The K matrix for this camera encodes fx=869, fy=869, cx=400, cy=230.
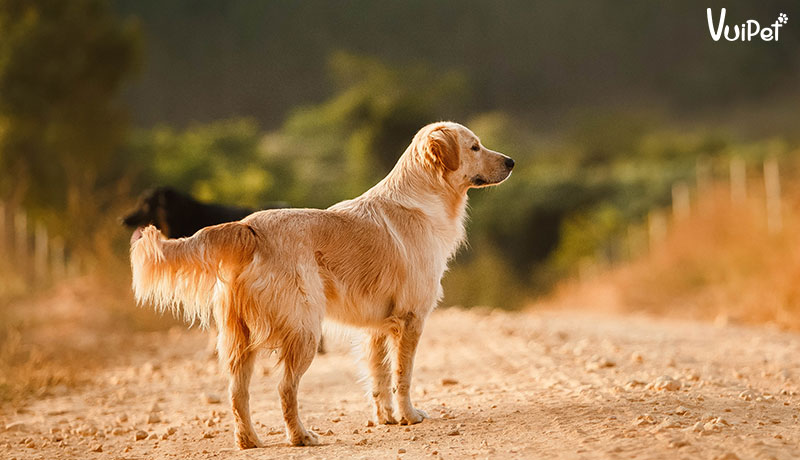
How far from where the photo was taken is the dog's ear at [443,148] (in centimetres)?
610

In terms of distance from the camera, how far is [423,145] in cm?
615

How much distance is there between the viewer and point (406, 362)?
5.76 m

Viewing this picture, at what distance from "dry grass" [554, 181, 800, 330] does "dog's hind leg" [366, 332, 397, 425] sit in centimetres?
702

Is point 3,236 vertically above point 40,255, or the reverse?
point 3,236

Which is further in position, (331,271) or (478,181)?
(478,181)

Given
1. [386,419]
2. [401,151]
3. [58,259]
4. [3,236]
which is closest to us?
[386,419]

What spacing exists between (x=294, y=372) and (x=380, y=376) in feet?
3.17

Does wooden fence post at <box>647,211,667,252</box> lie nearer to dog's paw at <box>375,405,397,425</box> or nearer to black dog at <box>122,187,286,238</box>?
black dog at <box>122,187,286,238</box>

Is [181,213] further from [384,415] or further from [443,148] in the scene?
[384,415]

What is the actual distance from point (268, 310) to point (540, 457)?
1.78 m

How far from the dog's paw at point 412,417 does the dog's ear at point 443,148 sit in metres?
1.71

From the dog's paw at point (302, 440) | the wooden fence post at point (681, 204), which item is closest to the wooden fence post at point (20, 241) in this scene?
the dog's paw at point (302, 440)

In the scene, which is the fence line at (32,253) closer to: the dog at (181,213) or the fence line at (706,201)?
the dog at (181,213)

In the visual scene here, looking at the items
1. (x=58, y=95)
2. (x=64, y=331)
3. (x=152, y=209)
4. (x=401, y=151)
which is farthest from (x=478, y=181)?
(x=401, y=151)
